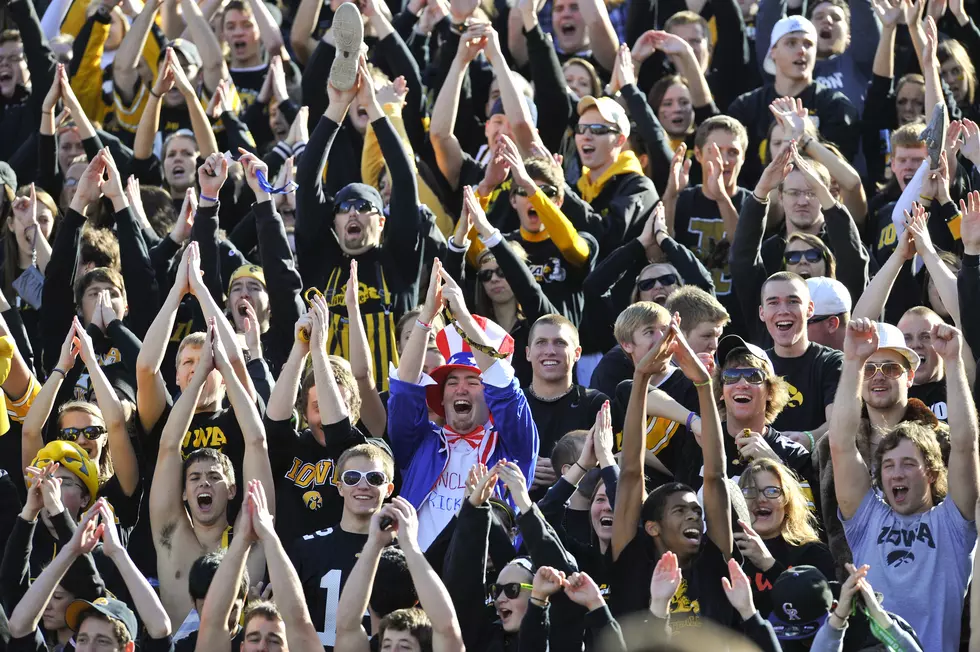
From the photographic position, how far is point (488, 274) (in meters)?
9.45

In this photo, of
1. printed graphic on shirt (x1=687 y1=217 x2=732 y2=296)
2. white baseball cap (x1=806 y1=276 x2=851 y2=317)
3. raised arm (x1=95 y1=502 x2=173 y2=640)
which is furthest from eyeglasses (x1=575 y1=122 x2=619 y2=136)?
raised arm (x1=95 y1=502 x2=173 y2=640)

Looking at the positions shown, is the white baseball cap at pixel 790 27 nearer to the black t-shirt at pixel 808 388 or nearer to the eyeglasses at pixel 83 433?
the black t-shirt at pixel 808 388

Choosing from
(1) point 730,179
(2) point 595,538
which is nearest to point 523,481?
(2) point 595,538

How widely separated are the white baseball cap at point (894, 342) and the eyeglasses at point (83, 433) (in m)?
3.52

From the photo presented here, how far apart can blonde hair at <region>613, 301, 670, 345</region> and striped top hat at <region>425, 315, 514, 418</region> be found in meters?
0.51

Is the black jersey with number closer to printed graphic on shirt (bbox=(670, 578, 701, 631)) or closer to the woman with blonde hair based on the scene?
printed graphic on shirt (bbox=(670, 578, 701, 631))

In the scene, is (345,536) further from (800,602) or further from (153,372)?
(800,602)

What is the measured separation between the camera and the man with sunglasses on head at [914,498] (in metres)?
7.18

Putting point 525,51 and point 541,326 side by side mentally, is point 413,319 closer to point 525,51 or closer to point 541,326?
point 541,326

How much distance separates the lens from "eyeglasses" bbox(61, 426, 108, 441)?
8.52 meters

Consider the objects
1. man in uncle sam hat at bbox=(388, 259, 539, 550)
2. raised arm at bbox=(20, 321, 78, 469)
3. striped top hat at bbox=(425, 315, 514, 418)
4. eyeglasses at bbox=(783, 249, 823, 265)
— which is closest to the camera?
man in uncle sam hat at bbox=(388, 259, 539, 550)

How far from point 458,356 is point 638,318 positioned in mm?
824

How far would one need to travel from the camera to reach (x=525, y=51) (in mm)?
11422

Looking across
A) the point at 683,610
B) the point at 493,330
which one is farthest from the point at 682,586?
the point at 493,330
